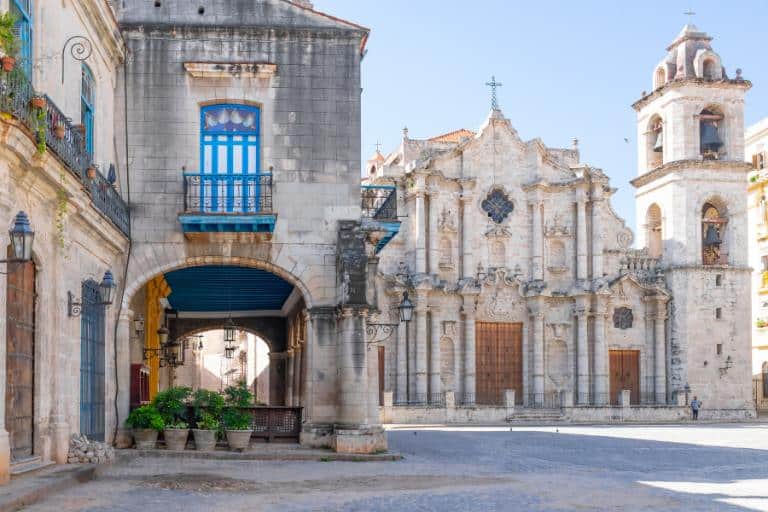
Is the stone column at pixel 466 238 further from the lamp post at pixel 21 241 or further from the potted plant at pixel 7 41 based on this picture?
the lamp post at pixel 21 241

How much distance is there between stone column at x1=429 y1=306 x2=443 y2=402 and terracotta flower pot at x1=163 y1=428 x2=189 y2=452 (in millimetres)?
23865

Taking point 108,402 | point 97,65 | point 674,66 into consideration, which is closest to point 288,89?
point 97,65

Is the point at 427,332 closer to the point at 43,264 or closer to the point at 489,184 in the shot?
the point at 489,184

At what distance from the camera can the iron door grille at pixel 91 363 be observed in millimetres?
16484

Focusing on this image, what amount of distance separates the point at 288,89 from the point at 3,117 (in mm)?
9658

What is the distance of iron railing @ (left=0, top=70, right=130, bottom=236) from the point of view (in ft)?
37.9

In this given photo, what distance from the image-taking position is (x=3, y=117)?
1106 cm

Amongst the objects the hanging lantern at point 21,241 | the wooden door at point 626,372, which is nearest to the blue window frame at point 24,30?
the hanging lantern at point 21,241

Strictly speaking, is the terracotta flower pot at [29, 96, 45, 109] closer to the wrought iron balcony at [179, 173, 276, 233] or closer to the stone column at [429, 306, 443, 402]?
the wrought iron balcony at [179, 173, 276, 233]

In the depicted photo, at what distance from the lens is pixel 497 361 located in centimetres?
4394

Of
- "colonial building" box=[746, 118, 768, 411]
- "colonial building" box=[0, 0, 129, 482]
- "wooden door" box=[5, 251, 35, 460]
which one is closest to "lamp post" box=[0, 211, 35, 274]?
"colonial building" box=[0, 0, 129, 482]

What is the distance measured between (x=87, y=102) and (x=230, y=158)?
3.28 m

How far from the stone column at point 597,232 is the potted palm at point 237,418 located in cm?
2697

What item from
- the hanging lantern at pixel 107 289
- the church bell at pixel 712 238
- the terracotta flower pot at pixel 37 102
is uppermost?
the church bell at pixel 712 238
